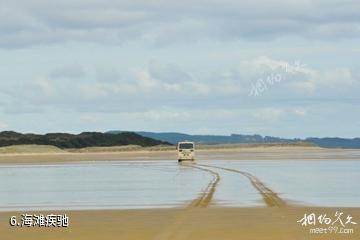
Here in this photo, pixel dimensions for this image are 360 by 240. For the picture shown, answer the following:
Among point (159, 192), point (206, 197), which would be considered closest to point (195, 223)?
point (206, 197)

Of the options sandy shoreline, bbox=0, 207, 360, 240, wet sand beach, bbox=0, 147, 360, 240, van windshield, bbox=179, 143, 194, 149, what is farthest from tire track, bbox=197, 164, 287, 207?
van windshield, bbox=179, 143, 194, 149

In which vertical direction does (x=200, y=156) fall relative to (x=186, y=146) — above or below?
below

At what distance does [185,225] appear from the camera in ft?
82.4

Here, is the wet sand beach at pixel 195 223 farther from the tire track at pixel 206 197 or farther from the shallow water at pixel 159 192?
the shallow water at pixel 159 192

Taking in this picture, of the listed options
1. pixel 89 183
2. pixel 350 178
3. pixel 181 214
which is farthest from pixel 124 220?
pixel 350 178

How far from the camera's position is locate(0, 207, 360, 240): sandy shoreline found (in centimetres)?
2253

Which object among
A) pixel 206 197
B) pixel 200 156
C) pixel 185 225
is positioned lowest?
pixel 185 225

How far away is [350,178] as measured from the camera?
5284 cm

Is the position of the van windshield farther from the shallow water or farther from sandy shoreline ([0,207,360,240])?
sandy shoreline ([0,207,360,240])

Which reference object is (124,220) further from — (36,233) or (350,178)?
(350,178)

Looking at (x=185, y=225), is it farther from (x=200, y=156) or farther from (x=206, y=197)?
(x=200, y=156)

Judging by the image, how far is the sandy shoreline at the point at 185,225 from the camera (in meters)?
22.5

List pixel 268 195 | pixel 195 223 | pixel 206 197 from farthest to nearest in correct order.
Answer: pixel 268 195
pixel 206 197
pixel 195 223

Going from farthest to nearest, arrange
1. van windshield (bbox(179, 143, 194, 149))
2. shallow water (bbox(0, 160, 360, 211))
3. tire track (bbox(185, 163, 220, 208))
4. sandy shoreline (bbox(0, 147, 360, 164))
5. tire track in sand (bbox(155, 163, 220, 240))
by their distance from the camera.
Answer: sandy shoreline (bbox(0, 147, 360, 164))
van windshield (bbox(179, 143, 194, 149))
shallow water (bbox(0, 160, 360, 211))
tire track (bbox(185, 163, 220, 208))
tire track in sand (bbox(155, 163, 220, 240))
